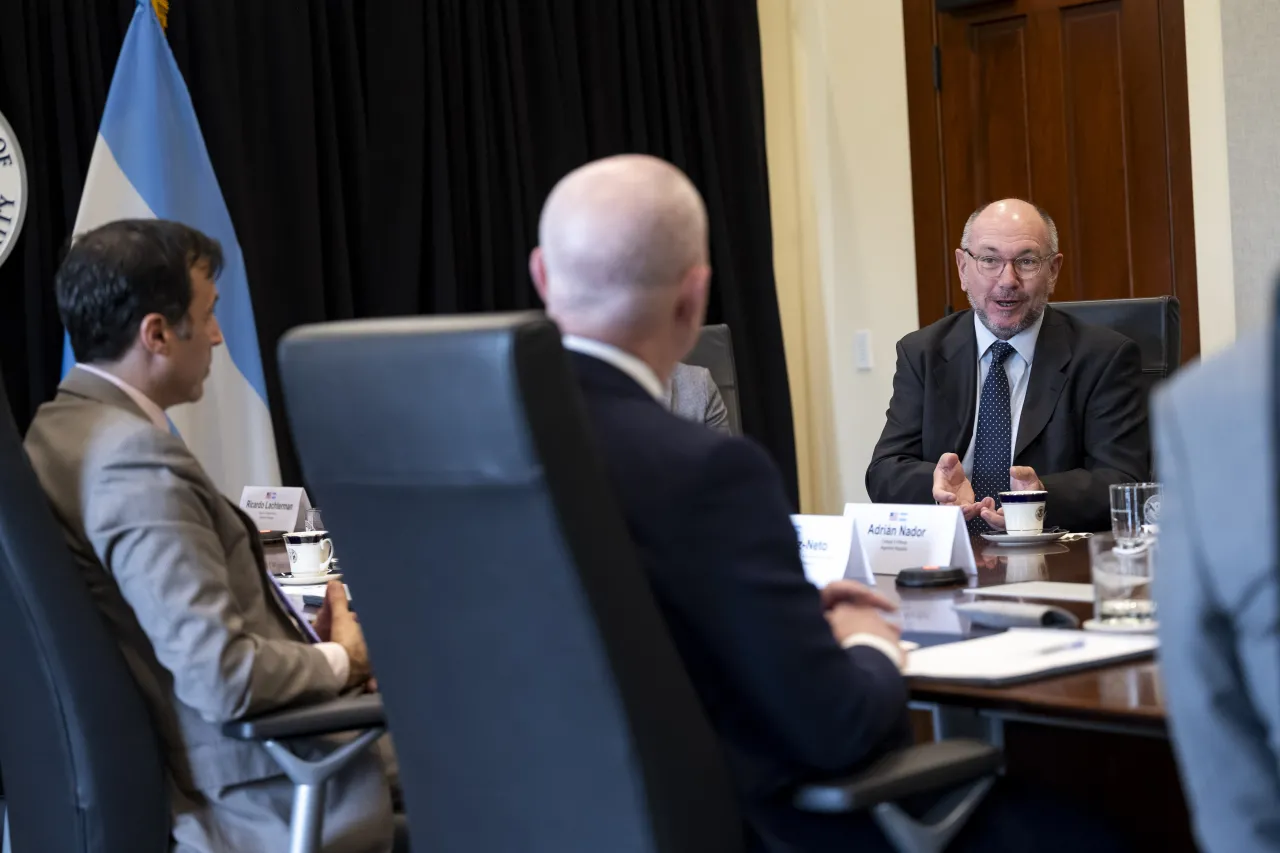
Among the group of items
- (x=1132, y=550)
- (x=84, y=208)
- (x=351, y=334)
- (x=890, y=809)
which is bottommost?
(x=890, y=809)

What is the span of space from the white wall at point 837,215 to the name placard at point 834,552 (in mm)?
3304

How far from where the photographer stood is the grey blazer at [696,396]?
402 cm

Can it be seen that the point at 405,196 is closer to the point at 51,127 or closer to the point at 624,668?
the point at 51,127

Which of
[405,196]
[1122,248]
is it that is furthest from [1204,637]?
[1122,248]

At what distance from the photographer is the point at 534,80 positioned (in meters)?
5.11

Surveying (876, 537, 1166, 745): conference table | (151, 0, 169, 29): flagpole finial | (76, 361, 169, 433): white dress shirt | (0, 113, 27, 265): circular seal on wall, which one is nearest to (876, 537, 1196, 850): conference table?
(876, 537, 1166, 745): conference table

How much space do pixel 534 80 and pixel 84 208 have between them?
173 centimetres

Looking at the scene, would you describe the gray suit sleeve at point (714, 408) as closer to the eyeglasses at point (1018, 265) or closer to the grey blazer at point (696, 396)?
the grey blazer at point (696, 396)

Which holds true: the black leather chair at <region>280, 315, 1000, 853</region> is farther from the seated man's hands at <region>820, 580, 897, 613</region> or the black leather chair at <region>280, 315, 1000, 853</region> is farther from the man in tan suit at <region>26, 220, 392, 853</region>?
the man in tan suit at <region>26, 220, 392, 853</region>

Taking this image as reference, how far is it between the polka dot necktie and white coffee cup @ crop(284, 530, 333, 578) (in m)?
1.47

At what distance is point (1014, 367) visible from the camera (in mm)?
3439

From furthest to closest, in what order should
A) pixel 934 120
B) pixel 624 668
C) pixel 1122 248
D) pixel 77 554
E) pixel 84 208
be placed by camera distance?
pixel 934 120 < pixel 1122 248 < pixel 84 208 < pixel 77 554 < pixel 624 668

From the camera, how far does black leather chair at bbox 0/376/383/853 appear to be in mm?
1786

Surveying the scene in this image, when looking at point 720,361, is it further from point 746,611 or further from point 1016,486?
point 746,611
